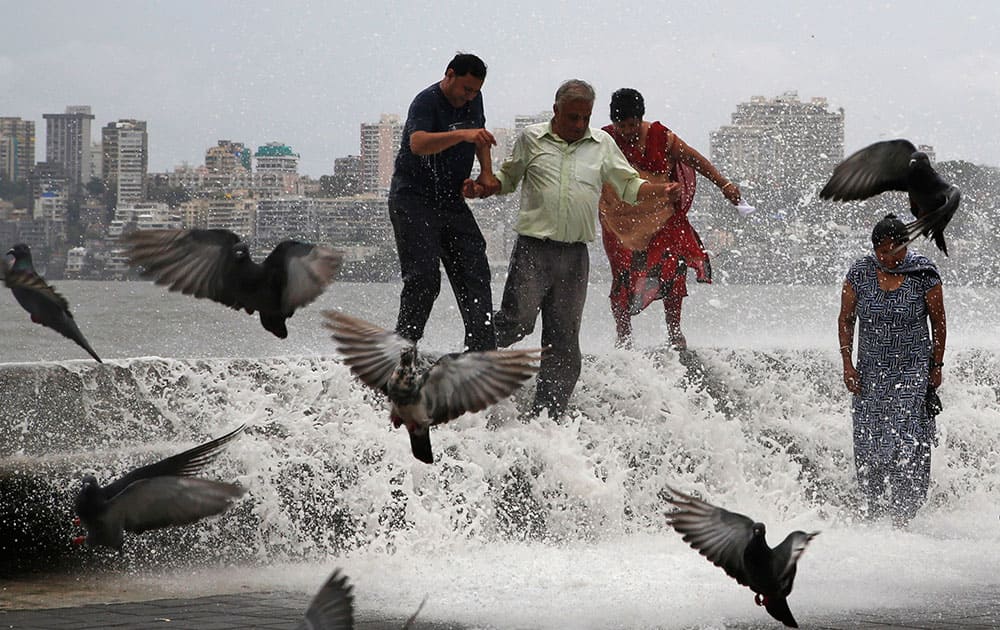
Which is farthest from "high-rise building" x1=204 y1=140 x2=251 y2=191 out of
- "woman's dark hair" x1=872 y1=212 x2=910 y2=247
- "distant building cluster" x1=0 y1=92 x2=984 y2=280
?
"woman's dark hair" x1=872 y1=212 x2=910 y2=247

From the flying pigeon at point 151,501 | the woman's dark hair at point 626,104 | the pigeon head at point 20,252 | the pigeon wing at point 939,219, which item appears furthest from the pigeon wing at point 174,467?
the woman's dark hair at point 626,104

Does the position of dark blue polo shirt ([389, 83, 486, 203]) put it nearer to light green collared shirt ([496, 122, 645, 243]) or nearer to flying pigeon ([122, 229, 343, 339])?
light green collared shirt ([496, 122, 645, 243])

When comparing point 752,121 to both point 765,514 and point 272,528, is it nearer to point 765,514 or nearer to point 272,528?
point 765,514

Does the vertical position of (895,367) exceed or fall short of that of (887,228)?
it falls short

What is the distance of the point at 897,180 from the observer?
4297 millimetres

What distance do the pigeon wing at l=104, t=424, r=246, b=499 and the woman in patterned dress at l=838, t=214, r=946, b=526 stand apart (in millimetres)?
4749

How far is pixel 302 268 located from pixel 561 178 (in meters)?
4.14

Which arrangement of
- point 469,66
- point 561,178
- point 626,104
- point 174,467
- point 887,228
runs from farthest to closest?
point 626,104, point 561,178, point 887,228, point 469,66, point 174,467

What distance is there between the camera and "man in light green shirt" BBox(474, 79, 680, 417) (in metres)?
7.94

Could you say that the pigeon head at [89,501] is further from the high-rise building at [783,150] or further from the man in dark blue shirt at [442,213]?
the high-rise building at [783,150]

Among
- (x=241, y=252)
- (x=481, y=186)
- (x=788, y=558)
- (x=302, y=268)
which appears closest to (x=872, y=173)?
(x=788, y=558)

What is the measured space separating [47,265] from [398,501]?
330 cm

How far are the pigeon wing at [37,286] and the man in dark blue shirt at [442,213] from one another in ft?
10.5

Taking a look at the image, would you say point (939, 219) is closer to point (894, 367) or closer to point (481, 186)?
point (481, 186)
